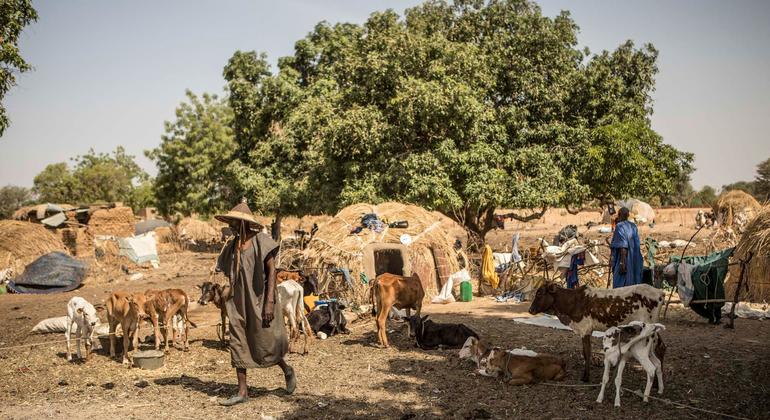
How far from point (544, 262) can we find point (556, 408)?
854 cm

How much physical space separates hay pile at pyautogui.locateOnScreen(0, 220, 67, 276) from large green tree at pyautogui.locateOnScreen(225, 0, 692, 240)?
881 centimetres

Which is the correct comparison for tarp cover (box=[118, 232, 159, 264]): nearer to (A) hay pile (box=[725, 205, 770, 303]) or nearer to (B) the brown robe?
(B) the brown robe

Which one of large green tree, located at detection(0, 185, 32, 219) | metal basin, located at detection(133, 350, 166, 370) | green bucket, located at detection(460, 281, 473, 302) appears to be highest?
large green tree, located at detection(0, 185, 32, 219)

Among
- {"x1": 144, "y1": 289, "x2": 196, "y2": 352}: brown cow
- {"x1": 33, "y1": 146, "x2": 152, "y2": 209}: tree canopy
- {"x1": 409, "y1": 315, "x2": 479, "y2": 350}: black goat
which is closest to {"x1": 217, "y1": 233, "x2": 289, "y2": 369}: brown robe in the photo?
{"x1": 409, "y1": 315, "x2": 479, "y2": 350}: black goat

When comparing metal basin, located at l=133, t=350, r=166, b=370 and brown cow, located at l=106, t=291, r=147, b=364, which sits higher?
brown cow, located at l=106, t=291, r=147, b=364

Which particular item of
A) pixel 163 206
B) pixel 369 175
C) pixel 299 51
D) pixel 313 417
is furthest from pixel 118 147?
pixel 313 417

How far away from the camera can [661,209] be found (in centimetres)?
4791

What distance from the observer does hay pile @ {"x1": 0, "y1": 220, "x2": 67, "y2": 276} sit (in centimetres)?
2302

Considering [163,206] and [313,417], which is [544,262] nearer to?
[313,417]

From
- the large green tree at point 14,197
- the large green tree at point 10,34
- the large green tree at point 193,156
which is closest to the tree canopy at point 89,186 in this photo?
the large green tree at point 14,197

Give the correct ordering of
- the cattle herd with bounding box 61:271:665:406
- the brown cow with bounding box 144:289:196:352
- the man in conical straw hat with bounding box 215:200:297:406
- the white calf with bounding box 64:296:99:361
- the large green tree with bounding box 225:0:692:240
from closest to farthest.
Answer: the cattle herd with bounding box 61:271:665:406
the man in conical straw hat with bounding box 215:200:297:406
the white calf with bounding box 64:296:99:361
the brown cow with bounding box 144:289:196:352
the large green tree with bounding box 225:0:692:240

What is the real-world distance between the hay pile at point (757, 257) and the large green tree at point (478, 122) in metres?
7.15

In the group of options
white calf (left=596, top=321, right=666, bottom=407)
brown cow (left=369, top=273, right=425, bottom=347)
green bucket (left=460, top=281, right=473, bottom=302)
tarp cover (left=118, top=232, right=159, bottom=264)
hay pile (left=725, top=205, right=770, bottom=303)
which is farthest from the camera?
tarp cover (left=118, top=232, right=159, bottom=264)

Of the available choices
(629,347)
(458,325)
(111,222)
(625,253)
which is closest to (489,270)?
(458,325)
